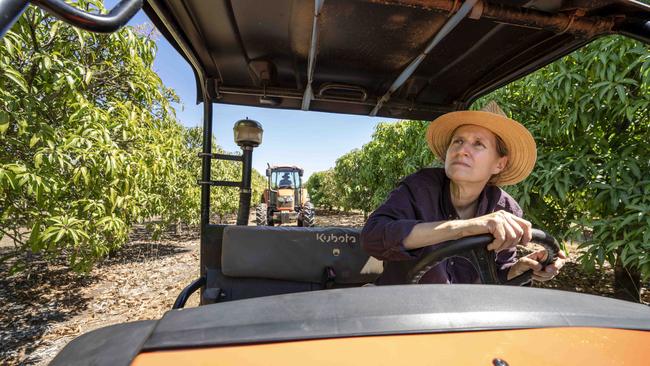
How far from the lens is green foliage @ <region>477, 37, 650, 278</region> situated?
2.38 metres

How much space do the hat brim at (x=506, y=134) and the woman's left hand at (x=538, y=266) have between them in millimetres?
432

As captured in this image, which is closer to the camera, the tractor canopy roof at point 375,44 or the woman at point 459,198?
the tractor canopy roof at point 375,44

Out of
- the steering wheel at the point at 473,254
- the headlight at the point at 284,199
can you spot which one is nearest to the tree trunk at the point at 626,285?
the steering wheel at the point at 473,254

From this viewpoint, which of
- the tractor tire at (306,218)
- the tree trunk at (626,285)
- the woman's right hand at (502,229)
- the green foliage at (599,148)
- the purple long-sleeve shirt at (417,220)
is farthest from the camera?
the tractor tire at (306,218)

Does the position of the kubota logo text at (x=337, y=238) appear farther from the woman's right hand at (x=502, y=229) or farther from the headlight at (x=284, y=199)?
the headlight at (x=284, y=199)

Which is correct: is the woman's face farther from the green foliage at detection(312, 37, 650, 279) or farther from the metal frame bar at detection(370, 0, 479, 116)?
the green foliage at detection(312, 37, 650, 279)

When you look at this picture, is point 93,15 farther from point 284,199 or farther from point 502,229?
point 284,199

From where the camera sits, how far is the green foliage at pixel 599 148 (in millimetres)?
2383

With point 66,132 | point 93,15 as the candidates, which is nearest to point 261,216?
point 66,132

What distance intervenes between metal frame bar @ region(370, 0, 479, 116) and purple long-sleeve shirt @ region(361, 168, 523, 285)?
543 millimetres

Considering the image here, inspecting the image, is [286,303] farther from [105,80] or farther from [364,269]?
[105,80]

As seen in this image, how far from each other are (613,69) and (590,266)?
5.45 ft

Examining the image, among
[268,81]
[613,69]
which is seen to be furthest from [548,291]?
[613,69]

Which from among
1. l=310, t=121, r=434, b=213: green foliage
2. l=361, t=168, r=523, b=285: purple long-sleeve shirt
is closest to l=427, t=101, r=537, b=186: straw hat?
l=361, t=168, r=523, b=285: purple long-sleeve shirt
